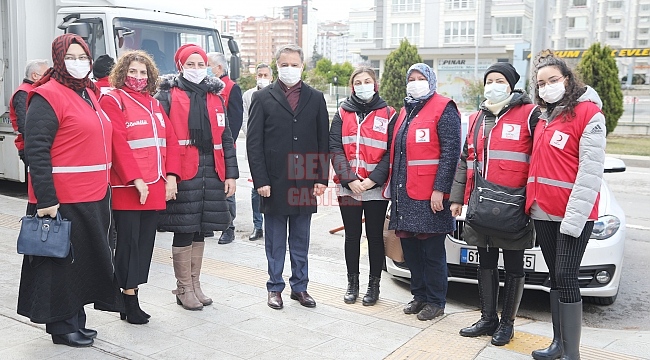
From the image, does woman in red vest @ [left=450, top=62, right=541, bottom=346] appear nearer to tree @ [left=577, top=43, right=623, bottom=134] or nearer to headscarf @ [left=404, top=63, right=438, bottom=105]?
headscarf @ [left=404, top=63, right=438, bottom=105]

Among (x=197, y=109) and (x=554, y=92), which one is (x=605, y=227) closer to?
(x=554, y=92)

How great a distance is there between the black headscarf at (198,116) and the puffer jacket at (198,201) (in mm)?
63

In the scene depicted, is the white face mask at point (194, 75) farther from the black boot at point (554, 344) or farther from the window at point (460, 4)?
the window at point (460, 4)

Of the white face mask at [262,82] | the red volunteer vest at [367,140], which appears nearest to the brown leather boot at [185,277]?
the red volunteer vest at [367,140]

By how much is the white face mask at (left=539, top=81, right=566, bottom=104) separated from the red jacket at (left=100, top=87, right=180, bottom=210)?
2.72 metres

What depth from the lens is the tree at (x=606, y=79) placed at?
2125 centimetres

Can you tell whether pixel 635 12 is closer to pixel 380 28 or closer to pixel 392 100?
pixel 380 28

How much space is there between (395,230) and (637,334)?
2.02 m

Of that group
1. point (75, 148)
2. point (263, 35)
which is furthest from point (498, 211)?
point (263, 35)

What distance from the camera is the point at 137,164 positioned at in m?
4.70

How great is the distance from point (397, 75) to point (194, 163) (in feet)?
100

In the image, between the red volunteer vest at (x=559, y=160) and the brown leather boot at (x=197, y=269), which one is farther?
the brown leather boot at (x=197, y=269)

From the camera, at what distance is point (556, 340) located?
4410mm

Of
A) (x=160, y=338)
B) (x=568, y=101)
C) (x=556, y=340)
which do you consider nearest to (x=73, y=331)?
(x=160, y=338)
